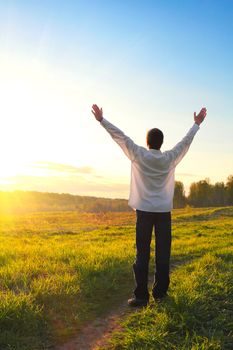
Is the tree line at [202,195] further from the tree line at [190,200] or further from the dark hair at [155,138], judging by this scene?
the dark hair at [155,138]

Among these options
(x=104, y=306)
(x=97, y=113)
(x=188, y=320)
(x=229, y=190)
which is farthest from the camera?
(x=229, y=190)

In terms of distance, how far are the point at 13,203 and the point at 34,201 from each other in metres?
11.8

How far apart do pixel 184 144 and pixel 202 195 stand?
92439mm

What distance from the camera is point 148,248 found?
A: 721cm

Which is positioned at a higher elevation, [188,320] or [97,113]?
[97,113]

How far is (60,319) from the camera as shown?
21.7 feet

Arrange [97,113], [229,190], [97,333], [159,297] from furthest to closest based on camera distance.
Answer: [229,190], [159,297], [97,113], [97,333]

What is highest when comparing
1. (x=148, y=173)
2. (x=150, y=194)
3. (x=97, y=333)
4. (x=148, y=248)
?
(x=148, y=173)

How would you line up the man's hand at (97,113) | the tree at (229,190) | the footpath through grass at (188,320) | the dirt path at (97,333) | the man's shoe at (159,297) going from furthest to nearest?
the tree at (229,190)
the man's shoe at (159,297)
the man's hand at (97,113)
the dirt path at (97,333)
the footpath through grass at (188,320)

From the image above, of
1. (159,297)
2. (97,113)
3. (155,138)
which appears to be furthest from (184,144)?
(159,297)

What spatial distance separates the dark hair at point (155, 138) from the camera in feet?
23.6

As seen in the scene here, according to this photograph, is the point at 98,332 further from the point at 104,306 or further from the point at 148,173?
the point at 148,173

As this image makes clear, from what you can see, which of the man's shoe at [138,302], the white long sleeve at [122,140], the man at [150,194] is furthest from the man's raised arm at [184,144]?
the man's shoe at [138,302]

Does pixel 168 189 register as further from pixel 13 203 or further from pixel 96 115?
pixel 13 203
